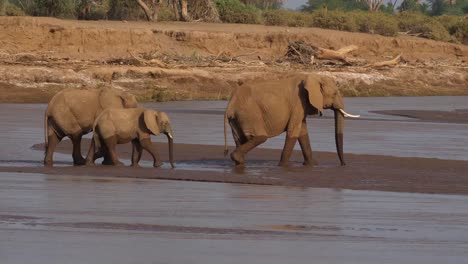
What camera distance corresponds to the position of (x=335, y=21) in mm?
52344

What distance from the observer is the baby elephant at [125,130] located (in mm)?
17359

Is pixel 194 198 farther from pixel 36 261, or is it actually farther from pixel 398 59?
pixel 398 59

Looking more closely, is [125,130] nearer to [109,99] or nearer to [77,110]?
[109,99]

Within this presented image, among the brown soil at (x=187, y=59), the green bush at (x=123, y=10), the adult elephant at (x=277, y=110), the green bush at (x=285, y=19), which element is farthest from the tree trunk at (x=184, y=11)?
the adult elephant at (x=277, y=110)

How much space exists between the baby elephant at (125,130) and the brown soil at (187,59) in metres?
15.2

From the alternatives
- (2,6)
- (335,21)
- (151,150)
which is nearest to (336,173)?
(151,150)

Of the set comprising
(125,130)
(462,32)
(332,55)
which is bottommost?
(462,32)

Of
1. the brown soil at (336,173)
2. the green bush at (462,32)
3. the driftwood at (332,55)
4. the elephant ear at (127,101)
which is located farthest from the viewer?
the green bush at (462,32)

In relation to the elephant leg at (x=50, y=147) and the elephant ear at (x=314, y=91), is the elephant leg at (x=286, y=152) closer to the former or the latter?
the elephant ear at (x=314, y=91)

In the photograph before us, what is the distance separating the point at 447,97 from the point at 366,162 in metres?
22.5

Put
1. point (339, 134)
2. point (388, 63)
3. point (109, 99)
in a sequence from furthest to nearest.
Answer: point (388, 63) < point (339, 134) < point (109, 99)

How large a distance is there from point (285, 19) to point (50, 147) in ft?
117

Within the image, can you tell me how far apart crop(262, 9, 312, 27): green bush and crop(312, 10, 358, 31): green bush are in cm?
37

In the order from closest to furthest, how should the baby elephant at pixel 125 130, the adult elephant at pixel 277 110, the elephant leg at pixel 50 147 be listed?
the baby elephant at pixel 125 130 → the elephant leg at pixel 50 147 → the adult elephant at pixel 277 110
